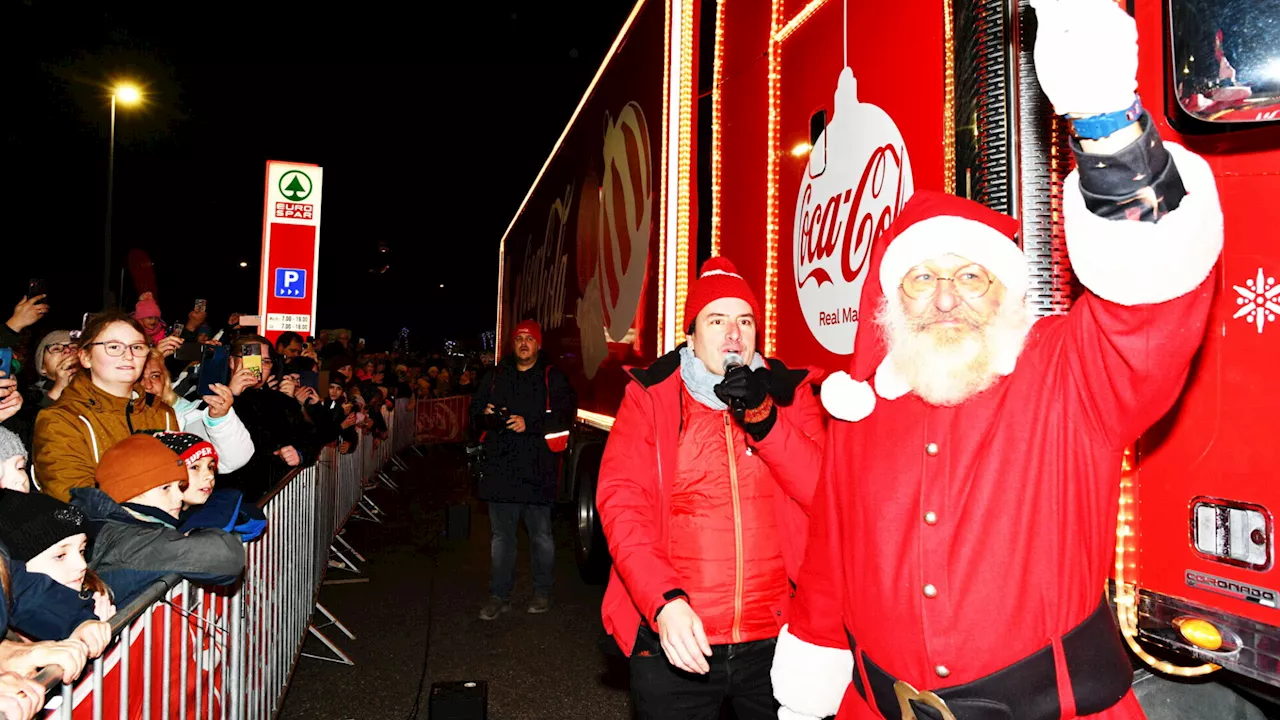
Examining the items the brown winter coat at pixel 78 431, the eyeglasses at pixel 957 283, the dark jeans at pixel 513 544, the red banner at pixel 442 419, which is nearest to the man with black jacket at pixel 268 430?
the brown winter coat at pixel 78 431

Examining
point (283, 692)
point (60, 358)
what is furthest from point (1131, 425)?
point (60, 358)

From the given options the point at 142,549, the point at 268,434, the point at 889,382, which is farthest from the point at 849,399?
the point at 268,434

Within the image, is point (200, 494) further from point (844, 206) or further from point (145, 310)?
point (145, 310)

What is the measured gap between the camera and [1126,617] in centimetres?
176

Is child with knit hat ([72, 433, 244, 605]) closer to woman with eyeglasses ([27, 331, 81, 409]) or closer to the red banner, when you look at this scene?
woman with eyeglasses ([27, 331, 81, 409])

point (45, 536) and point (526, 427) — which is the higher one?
point (526, 427)

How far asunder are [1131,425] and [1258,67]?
2.08 ft

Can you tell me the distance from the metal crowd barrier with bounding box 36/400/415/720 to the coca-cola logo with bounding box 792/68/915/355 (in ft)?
7.65

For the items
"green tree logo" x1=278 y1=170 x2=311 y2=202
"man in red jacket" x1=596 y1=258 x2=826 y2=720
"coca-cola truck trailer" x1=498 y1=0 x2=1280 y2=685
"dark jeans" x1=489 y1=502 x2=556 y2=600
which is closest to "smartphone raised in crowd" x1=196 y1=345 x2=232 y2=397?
"dark jeans" x1=489 y1=502 x2=556 y2=600

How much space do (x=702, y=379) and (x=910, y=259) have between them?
0.91 m

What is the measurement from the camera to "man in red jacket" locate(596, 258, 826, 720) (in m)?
2.48

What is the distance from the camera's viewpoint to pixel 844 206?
2668mm

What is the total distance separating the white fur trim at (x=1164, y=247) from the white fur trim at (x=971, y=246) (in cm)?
42

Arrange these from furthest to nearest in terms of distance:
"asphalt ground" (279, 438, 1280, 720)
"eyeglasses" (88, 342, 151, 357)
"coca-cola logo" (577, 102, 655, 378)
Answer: "coca-cola logo" (577, 102, 655, 378)
"asphalt ground" (279, 438, 1280, 720)
"eyeglasses" (88, 342, 151, 357)
